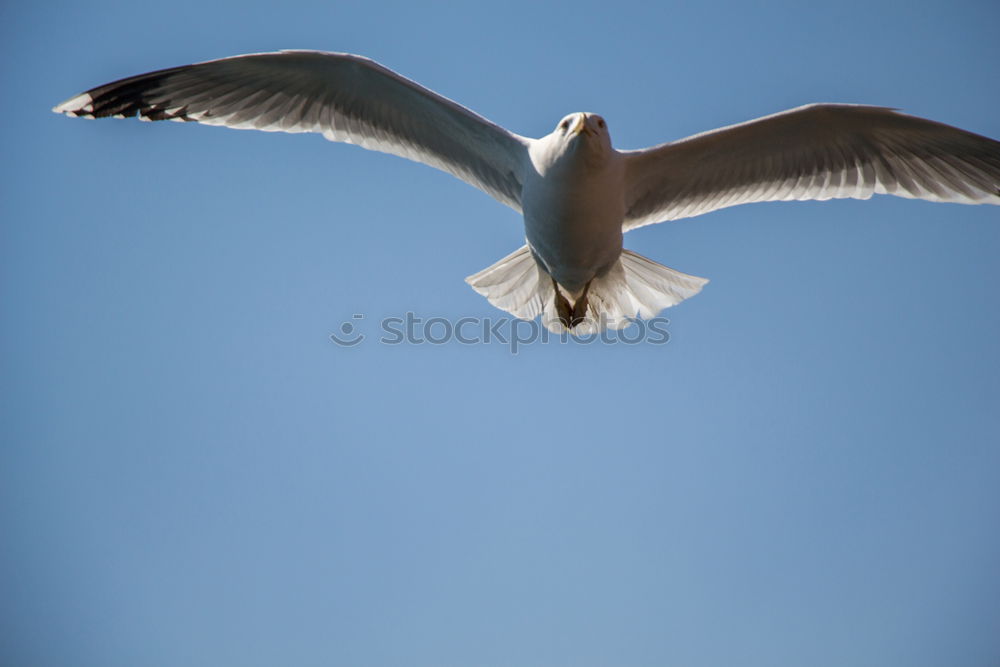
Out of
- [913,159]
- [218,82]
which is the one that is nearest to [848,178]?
[913,159]

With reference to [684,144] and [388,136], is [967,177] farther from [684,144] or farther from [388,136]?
[388,136]

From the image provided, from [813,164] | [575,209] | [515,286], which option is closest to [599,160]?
[575,209]

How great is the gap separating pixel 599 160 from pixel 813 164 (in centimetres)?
123

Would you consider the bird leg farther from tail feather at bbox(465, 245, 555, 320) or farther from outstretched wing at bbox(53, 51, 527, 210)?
outstretched wing at bbox(53, 51, 527, 210)

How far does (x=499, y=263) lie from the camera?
4.70m

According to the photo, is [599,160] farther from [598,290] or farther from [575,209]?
[598,290]

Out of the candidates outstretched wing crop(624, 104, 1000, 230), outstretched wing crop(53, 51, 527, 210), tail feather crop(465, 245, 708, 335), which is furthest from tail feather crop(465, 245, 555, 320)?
outstretched wing crop(624, 104, 1000, 230)

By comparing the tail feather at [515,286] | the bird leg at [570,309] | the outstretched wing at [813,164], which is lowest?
the bird leg at [570,309]

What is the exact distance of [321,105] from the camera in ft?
14.4

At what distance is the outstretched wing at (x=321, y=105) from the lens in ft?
13.7

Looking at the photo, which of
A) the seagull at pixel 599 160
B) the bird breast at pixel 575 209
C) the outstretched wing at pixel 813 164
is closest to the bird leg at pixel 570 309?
the seagull at pixel 599 160

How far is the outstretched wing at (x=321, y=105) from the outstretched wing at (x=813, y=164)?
0.70 metres

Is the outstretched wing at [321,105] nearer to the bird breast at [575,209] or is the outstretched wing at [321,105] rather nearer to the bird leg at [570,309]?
the bird breast at [575,209]

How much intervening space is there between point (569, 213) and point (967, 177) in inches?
76.7
